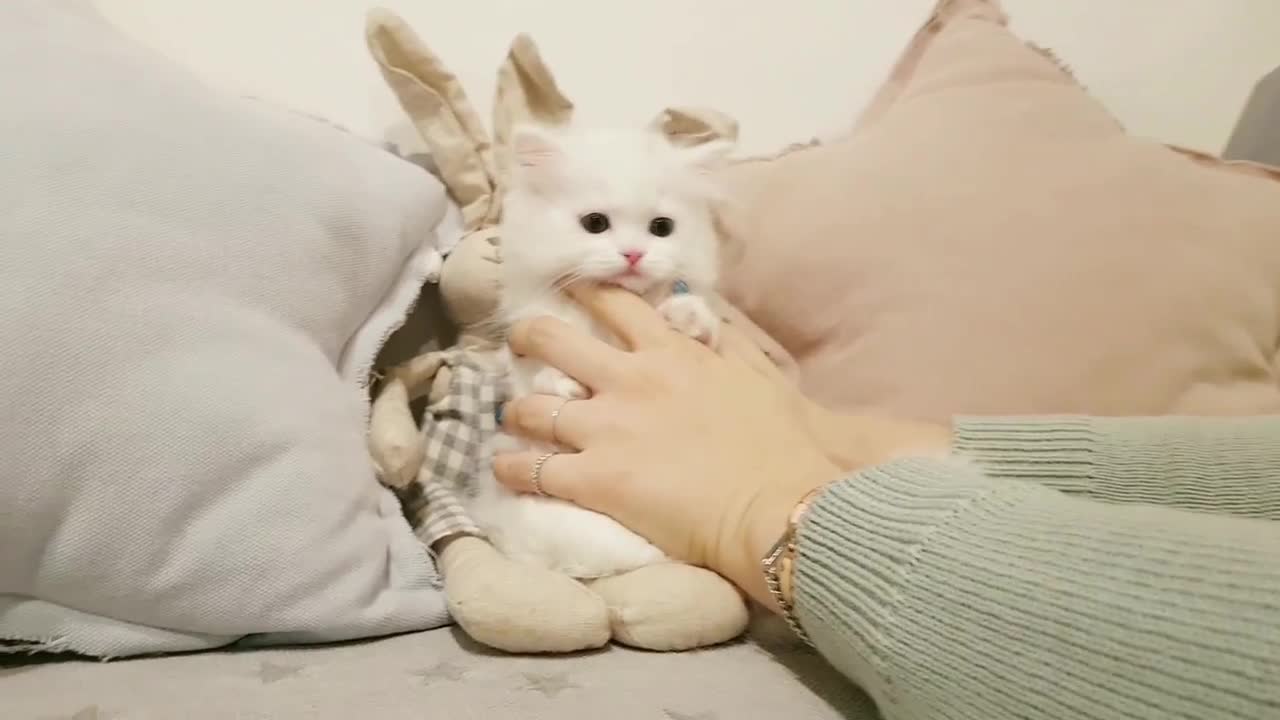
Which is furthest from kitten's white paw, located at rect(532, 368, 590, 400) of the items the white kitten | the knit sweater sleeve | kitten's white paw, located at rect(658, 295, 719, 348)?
the knit sweater sleeve

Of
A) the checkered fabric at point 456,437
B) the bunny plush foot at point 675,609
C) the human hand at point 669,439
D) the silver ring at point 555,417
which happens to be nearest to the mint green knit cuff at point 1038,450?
the human hand at point 669,439

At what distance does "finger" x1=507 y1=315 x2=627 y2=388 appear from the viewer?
81cm

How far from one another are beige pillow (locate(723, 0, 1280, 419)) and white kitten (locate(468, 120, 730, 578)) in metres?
0.09

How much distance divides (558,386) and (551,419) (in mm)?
42

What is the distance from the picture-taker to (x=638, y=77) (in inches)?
44.3

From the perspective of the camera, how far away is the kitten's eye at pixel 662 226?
87 cm

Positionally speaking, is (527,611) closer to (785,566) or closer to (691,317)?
(785,566)

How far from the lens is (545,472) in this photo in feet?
2.50

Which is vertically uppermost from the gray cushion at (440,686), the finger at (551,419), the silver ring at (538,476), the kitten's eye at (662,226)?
the kitten's eye at (662,226)

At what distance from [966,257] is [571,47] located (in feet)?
1.72

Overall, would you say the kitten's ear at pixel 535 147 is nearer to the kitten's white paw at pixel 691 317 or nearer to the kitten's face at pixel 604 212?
the kitten's face at pixel 604 212

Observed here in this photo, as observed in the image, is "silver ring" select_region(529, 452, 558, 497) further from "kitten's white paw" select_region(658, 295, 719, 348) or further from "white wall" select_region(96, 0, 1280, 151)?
"white wall" select_region(96, 0, 1280, 151)

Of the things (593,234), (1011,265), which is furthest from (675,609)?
(1011,265)

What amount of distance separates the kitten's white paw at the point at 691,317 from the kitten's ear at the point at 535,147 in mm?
169
